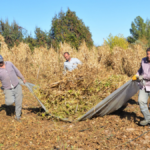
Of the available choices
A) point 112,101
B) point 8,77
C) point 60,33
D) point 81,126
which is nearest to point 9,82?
point 8,77

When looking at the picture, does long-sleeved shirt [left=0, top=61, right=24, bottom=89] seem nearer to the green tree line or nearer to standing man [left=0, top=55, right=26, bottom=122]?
standing man [left=0, top=55, right=26, bottom=122]

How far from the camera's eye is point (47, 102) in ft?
15.3

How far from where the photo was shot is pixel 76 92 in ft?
14.6

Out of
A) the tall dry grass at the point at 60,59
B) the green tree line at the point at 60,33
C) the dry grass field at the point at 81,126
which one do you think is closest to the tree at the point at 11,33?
the green tree line at the point at 60,33

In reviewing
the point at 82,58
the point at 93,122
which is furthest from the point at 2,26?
the point at 93,122

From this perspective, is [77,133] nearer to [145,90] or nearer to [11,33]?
[145,90]

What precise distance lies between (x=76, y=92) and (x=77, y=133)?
3.26 ft

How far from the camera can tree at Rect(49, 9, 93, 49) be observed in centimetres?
2075

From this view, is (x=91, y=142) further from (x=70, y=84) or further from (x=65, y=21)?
(x=65, y=21)

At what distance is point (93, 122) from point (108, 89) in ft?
2.84

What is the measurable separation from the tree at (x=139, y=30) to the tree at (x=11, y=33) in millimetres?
38973

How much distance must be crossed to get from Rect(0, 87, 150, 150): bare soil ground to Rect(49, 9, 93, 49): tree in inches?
644

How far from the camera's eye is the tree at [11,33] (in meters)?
23.9

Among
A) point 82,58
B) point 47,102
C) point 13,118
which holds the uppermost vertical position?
point 82,58
